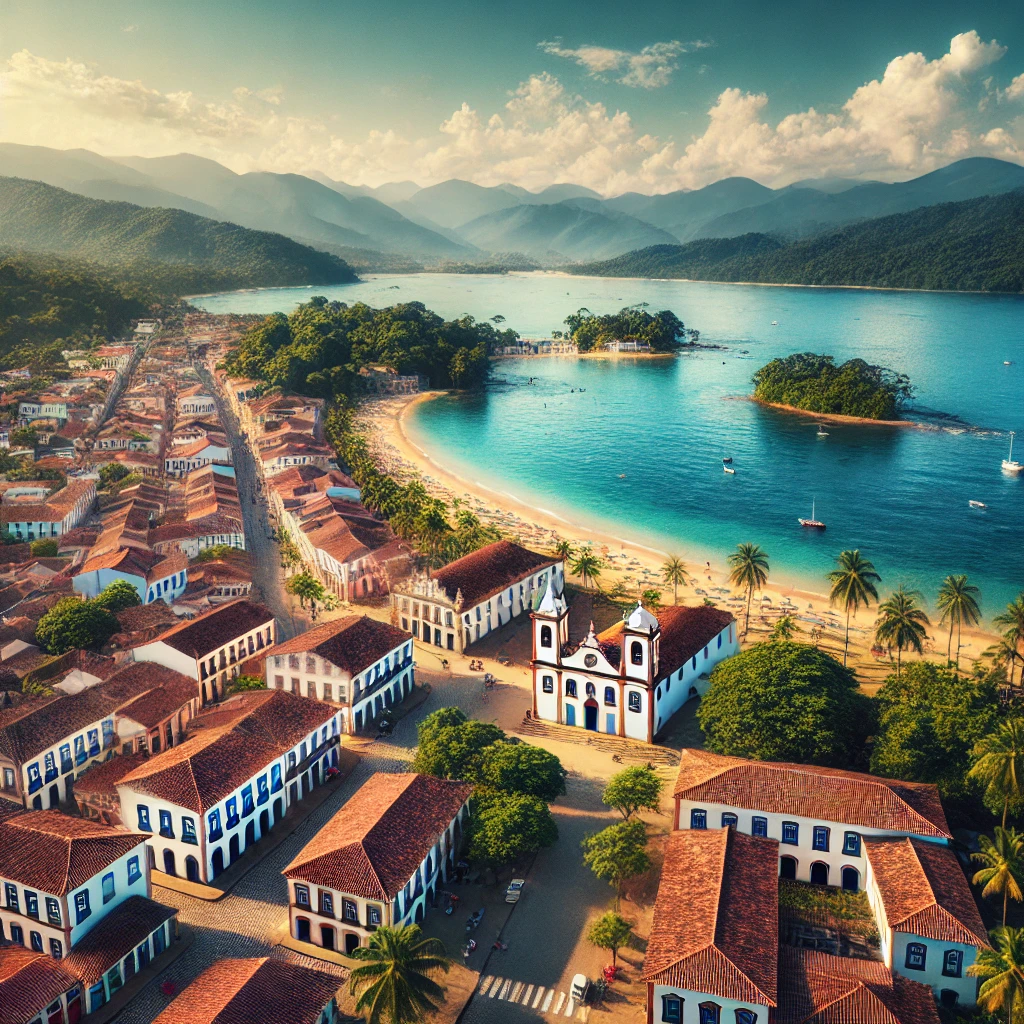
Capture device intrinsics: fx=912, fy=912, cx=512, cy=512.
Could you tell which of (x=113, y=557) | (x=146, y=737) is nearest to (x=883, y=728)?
(x=146, y=737)

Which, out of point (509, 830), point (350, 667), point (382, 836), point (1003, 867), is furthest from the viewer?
point (350, 667)

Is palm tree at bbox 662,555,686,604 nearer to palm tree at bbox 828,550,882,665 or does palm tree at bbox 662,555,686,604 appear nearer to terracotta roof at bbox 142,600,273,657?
palm tree at bbox 828,550,882,665

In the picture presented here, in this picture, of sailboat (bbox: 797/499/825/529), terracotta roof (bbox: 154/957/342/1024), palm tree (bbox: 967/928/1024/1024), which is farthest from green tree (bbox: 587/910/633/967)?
sailboat (bbox: 797/499/825/529)

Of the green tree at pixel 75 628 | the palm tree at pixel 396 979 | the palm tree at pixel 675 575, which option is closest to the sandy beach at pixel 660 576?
the palm tree at pixel 675 575

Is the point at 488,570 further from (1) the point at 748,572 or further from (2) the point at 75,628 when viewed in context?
(2) the point at 75,628

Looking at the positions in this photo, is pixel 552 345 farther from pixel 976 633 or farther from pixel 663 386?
pixel 976 633

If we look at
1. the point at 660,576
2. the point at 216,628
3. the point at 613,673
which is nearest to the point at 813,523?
the point at 660,576
